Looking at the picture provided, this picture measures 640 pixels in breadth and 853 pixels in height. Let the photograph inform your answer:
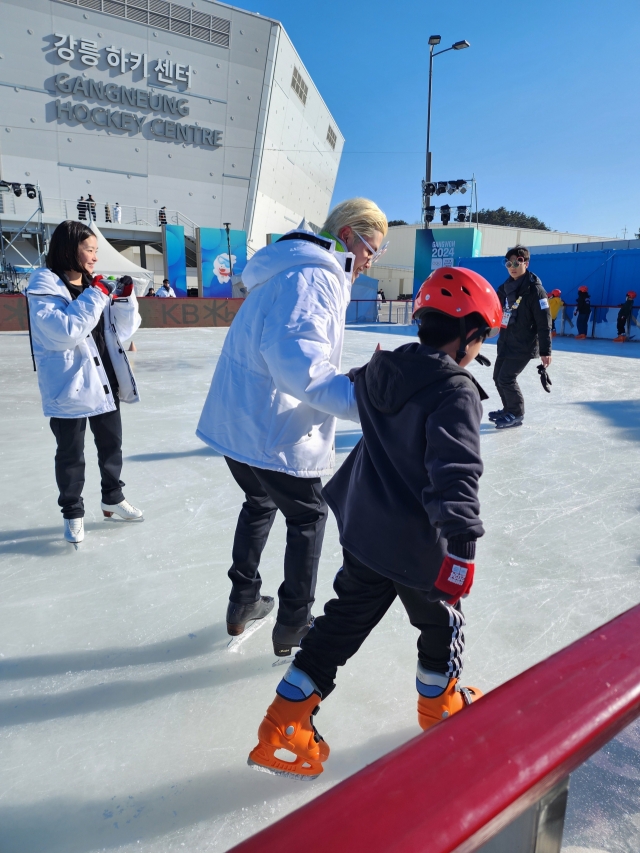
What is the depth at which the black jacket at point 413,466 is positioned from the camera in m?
1.12

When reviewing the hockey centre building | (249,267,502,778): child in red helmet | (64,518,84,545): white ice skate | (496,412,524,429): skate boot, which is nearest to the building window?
the hockey centre building

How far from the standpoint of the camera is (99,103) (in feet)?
87.0

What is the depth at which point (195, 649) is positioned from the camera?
1.88 metres

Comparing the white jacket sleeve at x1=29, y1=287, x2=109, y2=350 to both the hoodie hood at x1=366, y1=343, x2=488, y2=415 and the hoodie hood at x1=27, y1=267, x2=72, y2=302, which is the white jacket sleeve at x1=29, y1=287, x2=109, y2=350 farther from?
the hoodie hood at x1=366, y1=343, x2=488, y2=415

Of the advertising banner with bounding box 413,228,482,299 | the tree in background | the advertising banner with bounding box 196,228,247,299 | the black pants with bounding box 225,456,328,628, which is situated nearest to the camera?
the black pants with bounding box 225,456,328,628

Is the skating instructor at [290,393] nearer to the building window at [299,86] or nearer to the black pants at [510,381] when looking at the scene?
the black pants at [510,381]

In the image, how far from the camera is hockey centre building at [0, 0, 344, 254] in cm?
2503

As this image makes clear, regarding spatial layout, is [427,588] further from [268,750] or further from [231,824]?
[231,824]

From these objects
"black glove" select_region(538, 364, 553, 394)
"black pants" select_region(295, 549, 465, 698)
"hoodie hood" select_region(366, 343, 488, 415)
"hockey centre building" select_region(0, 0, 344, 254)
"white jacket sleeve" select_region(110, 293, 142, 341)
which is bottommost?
"black pants" select_region(295, 549, 465, 698)

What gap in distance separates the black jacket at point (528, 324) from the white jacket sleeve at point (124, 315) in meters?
3.25

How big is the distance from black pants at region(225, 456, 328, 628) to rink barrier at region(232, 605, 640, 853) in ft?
3.56

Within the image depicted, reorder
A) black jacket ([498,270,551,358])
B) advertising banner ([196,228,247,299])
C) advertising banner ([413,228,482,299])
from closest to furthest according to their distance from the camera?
black jacket ([498,270,551,358]) < advertising banner ([413,228,482,299]) < advertising banner ([196,228,247,299])

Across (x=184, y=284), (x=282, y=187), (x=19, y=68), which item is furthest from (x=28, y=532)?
(x=282, y=187)

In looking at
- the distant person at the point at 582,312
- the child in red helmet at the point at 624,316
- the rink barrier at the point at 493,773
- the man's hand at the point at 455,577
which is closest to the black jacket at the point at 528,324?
the man's hand at the point at 455,577
